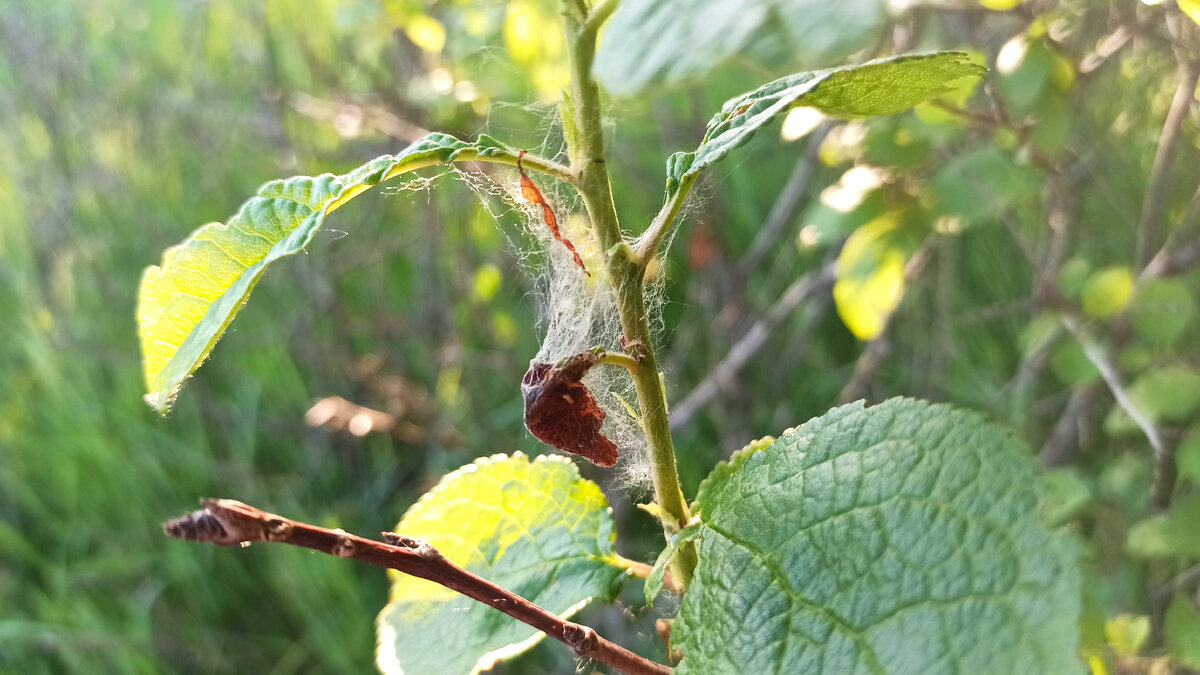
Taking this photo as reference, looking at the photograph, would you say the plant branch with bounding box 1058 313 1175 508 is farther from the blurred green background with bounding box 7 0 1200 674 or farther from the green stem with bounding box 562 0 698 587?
the green stem with bounding box 562 0 698 587

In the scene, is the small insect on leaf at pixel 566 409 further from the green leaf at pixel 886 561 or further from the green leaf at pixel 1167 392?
the green leaf at pixel 1167 392

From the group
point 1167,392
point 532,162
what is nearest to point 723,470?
point 532,162

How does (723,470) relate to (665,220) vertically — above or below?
below

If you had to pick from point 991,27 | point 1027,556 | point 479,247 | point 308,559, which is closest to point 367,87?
point 479,247

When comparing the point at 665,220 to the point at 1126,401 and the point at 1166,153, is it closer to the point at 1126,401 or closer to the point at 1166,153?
the point at 1126,401

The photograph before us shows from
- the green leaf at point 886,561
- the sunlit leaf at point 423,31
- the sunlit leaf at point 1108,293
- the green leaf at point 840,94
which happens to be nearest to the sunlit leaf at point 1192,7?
the green leaf at point 840,94

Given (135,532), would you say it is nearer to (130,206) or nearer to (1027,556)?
(130,206)
